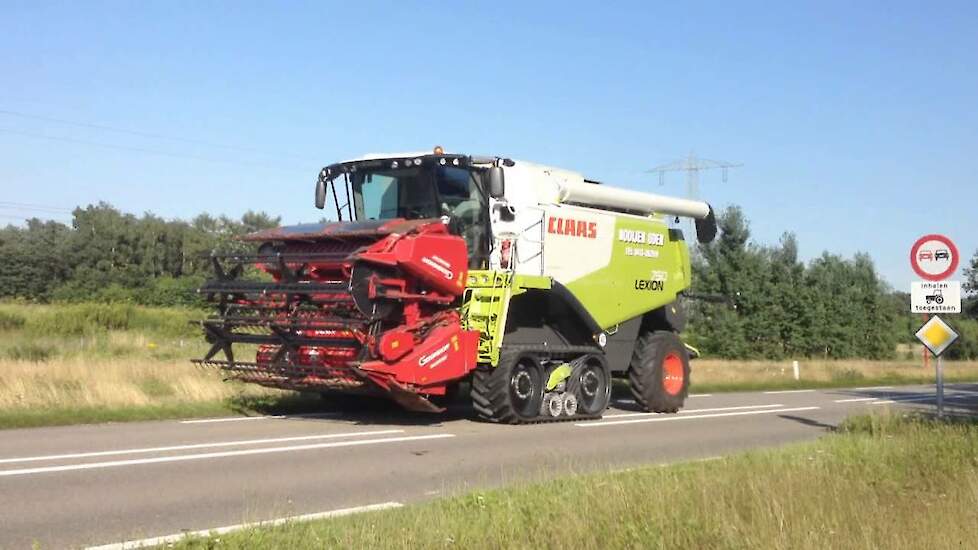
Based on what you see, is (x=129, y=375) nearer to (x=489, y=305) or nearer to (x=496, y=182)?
(x=489, y=305)

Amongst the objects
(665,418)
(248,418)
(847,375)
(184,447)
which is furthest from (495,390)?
(847,375)

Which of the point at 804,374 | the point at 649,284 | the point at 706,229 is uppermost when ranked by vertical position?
the point at 706,229

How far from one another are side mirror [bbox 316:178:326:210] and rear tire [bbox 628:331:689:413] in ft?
20.1

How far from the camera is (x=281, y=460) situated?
1059cm

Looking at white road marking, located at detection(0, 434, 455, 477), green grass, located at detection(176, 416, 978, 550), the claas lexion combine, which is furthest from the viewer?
the claas lexion combine

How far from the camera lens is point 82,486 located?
8.79 metres

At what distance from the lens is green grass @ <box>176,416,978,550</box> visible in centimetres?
600

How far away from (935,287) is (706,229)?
21.8 feet

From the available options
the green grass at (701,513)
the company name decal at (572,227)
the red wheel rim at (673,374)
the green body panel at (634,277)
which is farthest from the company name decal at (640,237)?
the green grass at (701,513)

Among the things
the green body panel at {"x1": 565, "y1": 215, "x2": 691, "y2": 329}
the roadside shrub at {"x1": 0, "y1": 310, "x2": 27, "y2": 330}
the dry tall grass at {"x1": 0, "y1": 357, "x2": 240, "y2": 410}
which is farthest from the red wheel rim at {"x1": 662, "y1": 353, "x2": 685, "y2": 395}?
the roadside shrub at {"x1": 0, "y1": 310, "x2": 27, "y2": 330}

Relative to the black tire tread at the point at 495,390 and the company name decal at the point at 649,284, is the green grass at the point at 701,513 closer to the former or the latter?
the black tire tread at the point at 495,390

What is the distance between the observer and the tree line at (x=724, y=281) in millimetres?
51281

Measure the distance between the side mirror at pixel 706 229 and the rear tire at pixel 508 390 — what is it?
6471mm

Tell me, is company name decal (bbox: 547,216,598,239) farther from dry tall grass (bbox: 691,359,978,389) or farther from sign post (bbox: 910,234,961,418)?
dry tall grass (bbox: 691,359,978,389)
